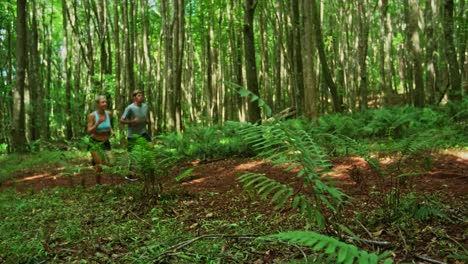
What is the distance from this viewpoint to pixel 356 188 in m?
4.72

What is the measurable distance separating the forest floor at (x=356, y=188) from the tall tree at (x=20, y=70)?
423 cm

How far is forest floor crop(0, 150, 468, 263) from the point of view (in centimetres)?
Answer: 318

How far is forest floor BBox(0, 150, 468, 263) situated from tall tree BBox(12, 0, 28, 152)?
13.9 ft

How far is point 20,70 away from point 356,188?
34.6ft

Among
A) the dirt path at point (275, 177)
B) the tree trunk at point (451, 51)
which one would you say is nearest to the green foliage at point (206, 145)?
the dirt path at point (275, 177)

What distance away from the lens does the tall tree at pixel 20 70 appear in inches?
458

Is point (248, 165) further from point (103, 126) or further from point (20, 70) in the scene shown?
point (20, 70)

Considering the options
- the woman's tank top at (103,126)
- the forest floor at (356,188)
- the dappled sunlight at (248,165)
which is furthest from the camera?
the dappled sunlight at (248,165)

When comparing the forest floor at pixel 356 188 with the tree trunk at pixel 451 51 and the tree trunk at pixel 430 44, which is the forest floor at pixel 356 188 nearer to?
the tree trunk at pixel 451 51

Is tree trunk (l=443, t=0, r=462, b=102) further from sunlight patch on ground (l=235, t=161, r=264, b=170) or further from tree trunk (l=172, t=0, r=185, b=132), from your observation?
tree trunk (l=172, t=0, r=185, b=132)

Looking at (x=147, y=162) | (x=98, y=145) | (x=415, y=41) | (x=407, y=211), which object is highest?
(x=415, y=41)

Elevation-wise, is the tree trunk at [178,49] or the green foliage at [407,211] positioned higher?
the tree trunk at [178,49]

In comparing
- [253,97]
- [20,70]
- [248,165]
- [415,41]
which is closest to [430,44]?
[415,41]

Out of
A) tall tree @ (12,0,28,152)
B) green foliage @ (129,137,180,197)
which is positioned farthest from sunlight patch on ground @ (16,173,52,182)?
green foliage @ (129,137,180,197)
